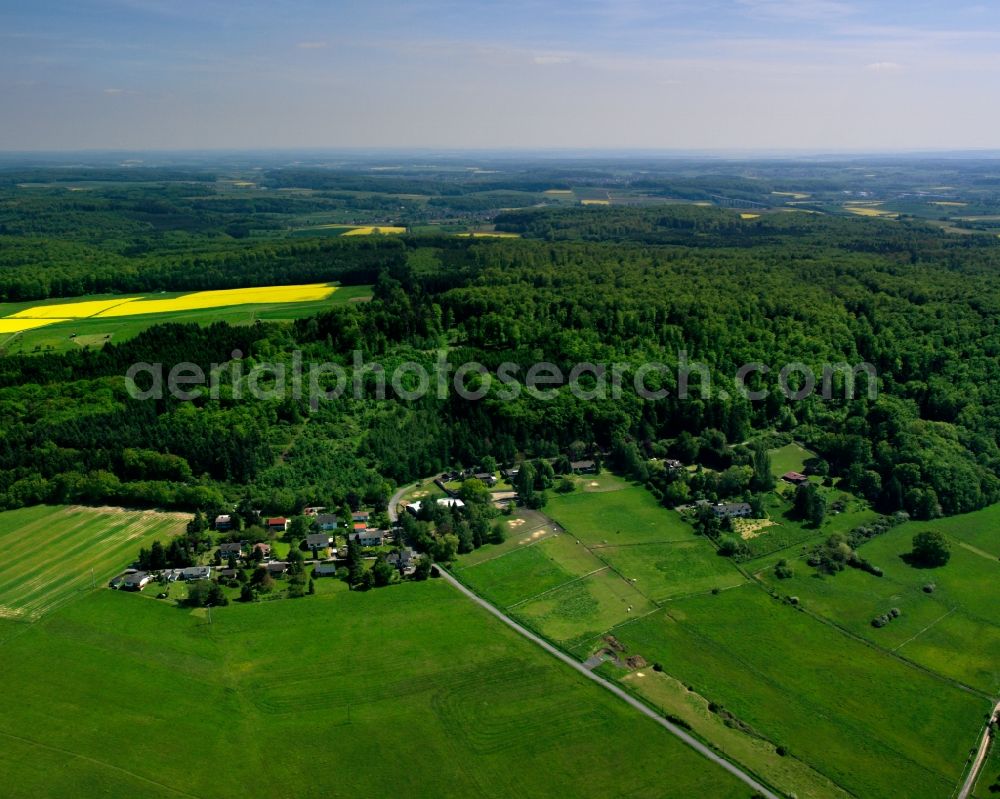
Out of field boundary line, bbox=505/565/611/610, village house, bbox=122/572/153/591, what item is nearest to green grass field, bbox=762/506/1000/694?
field boundary line, bbox=505/565/611/610

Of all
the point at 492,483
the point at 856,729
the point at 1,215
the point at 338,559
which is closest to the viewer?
the point at 856,729

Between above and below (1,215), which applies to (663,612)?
below

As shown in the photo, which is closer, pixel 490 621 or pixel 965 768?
pixel 965 768

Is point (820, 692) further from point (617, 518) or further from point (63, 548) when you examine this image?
point (63, 548)

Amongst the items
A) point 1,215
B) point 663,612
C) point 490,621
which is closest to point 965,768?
point 663,612

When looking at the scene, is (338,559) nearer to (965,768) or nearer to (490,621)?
(490,621)

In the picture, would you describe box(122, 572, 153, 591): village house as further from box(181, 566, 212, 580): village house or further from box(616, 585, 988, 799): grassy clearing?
box(616, 585, 988, 799): grassy clearing

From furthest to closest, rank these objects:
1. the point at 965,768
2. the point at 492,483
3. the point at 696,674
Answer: the point at 492,483 < the point at 696,674 < the point at 965,768
